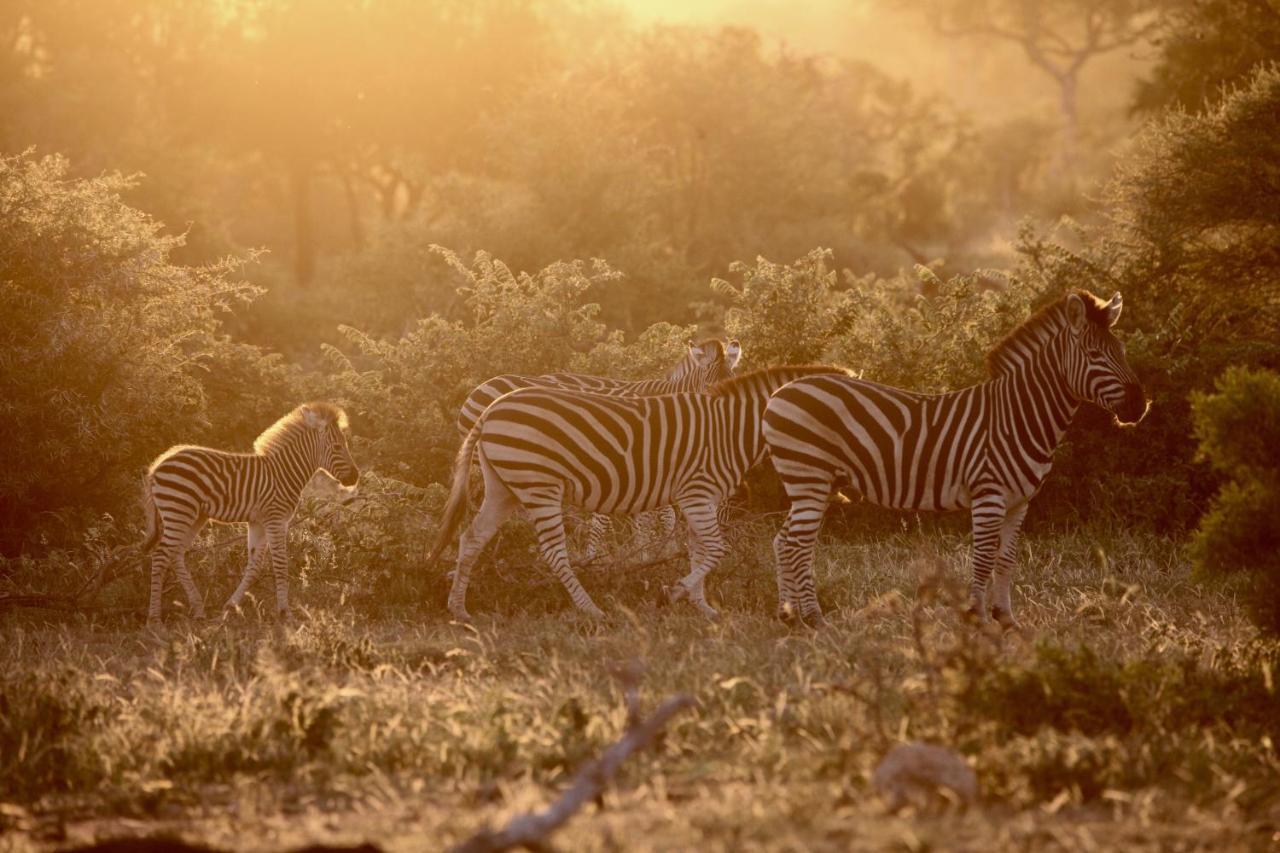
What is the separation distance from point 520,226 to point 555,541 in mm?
14191

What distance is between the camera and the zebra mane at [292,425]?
442 inches

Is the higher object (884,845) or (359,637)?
(884,845)

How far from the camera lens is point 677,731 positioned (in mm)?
6277

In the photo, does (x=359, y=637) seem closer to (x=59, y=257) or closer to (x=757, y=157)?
(x=59, y=257)

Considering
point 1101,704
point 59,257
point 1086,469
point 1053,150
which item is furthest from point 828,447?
point 1053,150

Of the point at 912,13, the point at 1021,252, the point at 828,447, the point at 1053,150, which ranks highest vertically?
the point at 912,13

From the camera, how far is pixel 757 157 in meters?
29.2

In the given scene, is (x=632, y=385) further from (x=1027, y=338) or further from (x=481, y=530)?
(x=1027, y=338)

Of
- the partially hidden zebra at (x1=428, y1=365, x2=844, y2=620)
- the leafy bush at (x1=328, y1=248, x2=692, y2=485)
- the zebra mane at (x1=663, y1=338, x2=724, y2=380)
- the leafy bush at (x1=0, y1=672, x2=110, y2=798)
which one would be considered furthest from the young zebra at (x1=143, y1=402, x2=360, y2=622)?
the zebra mane at (x1=663, y1=338, x2=724, y2=380)

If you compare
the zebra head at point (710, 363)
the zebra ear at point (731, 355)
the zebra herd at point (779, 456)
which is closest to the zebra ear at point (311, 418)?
the zebra herd at point (779, 456)

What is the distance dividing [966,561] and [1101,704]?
4.59 meters

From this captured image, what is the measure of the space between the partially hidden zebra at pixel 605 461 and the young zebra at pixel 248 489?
5.90 ft

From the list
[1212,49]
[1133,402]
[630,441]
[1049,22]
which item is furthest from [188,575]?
[1049,22]

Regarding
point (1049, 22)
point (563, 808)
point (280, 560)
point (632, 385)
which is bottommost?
point (280, 560)
